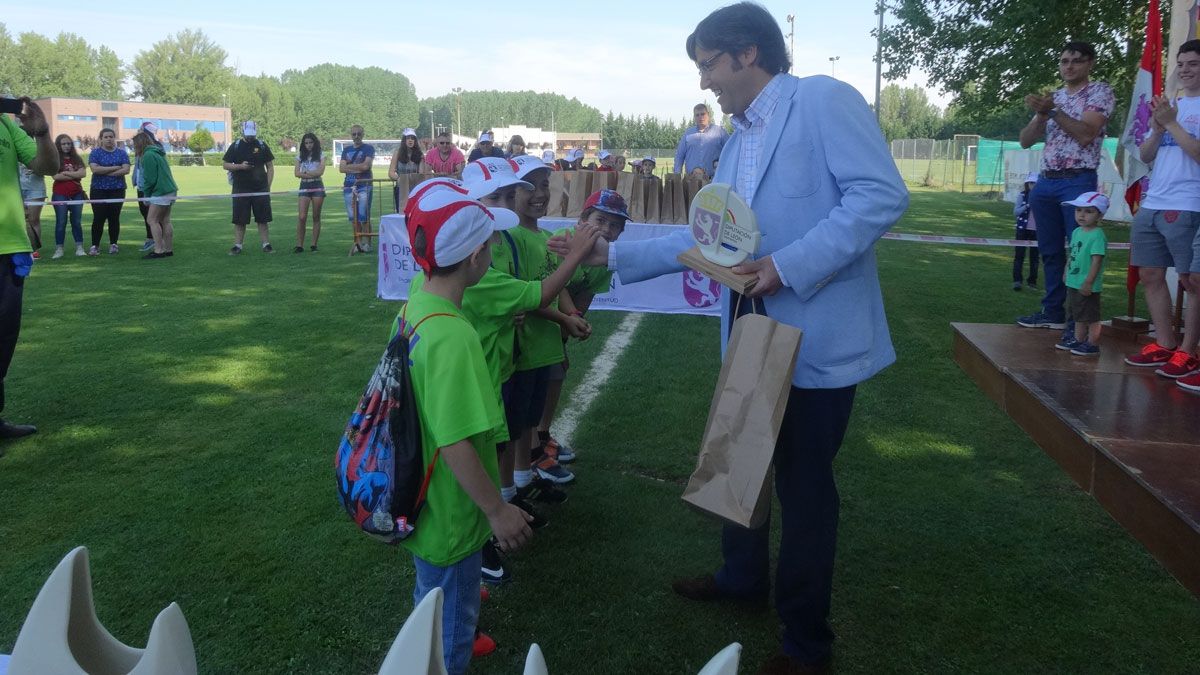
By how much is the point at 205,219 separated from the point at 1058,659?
20.6 m

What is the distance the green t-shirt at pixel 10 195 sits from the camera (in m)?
4.92

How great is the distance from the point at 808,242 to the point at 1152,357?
13.3ft

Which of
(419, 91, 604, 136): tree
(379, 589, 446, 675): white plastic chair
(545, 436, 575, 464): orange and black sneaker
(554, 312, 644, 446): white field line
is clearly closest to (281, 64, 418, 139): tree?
(419, 91, 604, 136): tree

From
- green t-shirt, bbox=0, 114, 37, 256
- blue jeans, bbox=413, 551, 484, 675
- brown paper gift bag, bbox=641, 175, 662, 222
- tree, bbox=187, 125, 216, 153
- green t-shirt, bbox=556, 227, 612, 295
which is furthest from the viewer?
tree, bbox=187, 125, 216, 153

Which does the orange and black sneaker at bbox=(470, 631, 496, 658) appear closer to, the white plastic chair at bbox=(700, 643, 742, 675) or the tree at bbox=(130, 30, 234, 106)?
the white plastic chair at bbox=(700, 643, 742, 675)

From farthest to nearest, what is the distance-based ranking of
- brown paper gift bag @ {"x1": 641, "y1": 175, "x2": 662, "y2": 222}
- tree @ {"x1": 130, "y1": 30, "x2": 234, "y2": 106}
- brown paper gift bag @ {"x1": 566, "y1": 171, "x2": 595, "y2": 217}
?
tree @ {"x1": 130, "y1": 30, "x2": 234, "y2": 106}
brown paper gift bag @ {"x1": 566, "y1": 171, "x2": 595, "y2": 217}
brown paper gift bag @ {"x1": 641, "y1": 175, "x2": 662, "y2": 222}

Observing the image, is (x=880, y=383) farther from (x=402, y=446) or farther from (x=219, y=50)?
(x=219, y=50)

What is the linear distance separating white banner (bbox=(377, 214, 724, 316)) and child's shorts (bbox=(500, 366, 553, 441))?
194 inches

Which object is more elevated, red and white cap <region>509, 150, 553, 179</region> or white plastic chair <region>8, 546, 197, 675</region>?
red and white cap <region>509, 150, 553, 179</region>

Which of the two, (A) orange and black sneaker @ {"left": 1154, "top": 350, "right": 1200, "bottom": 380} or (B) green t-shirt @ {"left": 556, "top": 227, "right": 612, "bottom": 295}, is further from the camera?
(A) orange and black sneaker @ {"left": 1154, "top": 350, "right": 1200, "bottom": 380}

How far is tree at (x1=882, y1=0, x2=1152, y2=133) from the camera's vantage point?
61.6ft

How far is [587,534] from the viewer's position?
396 cm

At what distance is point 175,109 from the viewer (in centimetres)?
11206

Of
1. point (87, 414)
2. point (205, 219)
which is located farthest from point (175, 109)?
point (87, 414)
